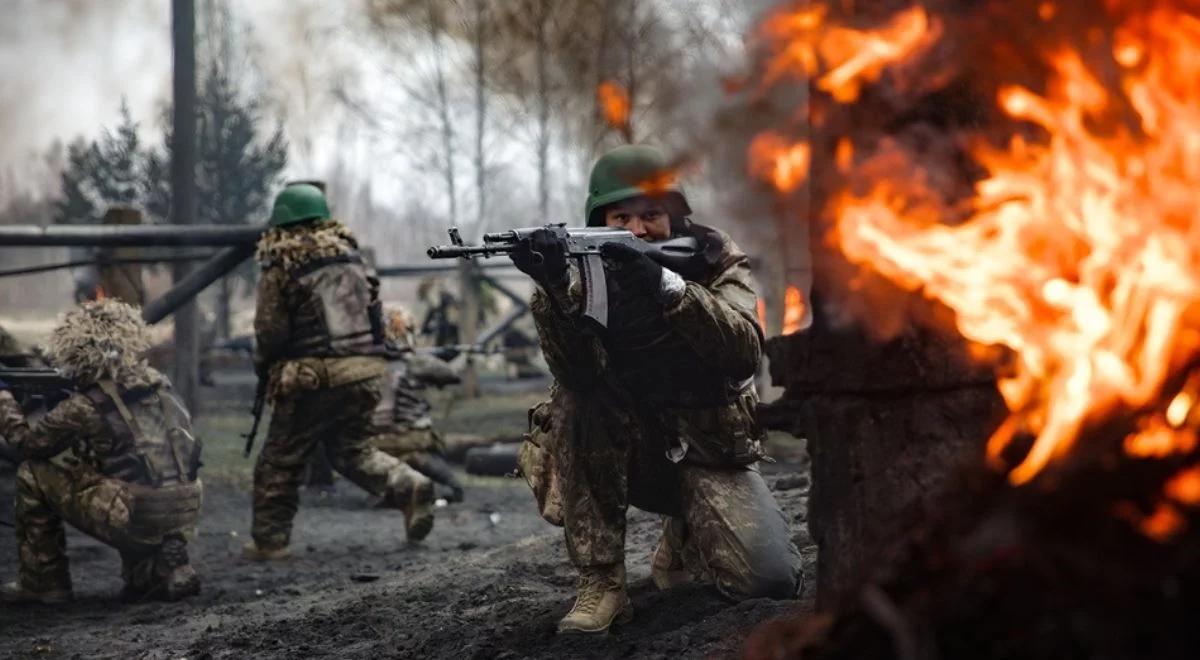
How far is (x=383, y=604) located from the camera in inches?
231

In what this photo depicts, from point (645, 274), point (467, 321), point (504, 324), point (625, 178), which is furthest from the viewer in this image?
point (504, 324)

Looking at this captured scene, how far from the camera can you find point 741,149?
400 cm

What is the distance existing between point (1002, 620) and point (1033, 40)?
1536mm

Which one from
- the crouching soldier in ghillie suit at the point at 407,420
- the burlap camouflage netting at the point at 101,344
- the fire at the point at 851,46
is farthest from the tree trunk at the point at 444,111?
the fire at the point at 851,46

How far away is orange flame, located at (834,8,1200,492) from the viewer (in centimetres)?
288

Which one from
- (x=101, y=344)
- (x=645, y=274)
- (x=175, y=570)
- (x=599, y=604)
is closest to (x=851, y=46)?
(x=645, y=274)

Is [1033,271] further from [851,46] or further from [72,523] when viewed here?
[72,523]

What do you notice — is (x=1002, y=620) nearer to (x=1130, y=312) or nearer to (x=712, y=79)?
(x=1130, y=312)

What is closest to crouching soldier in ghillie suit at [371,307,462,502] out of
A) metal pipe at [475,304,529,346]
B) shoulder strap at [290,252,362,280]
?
shoulder strap at [290,252,362,280]


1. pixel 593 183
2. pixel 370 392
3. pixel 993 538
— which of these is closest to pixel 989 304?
pixel 993 538

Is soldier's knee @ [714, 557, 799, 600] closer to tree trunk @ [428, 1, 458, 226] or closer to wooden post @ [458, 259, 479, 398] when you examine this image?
wooden post @ [458, 259, 479, 398]

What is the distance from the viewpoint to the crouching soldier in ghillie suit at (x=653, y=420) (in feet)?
16.1

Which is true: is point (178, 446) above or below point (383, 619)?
above

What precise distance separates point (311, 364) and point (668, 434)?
3.57 m
